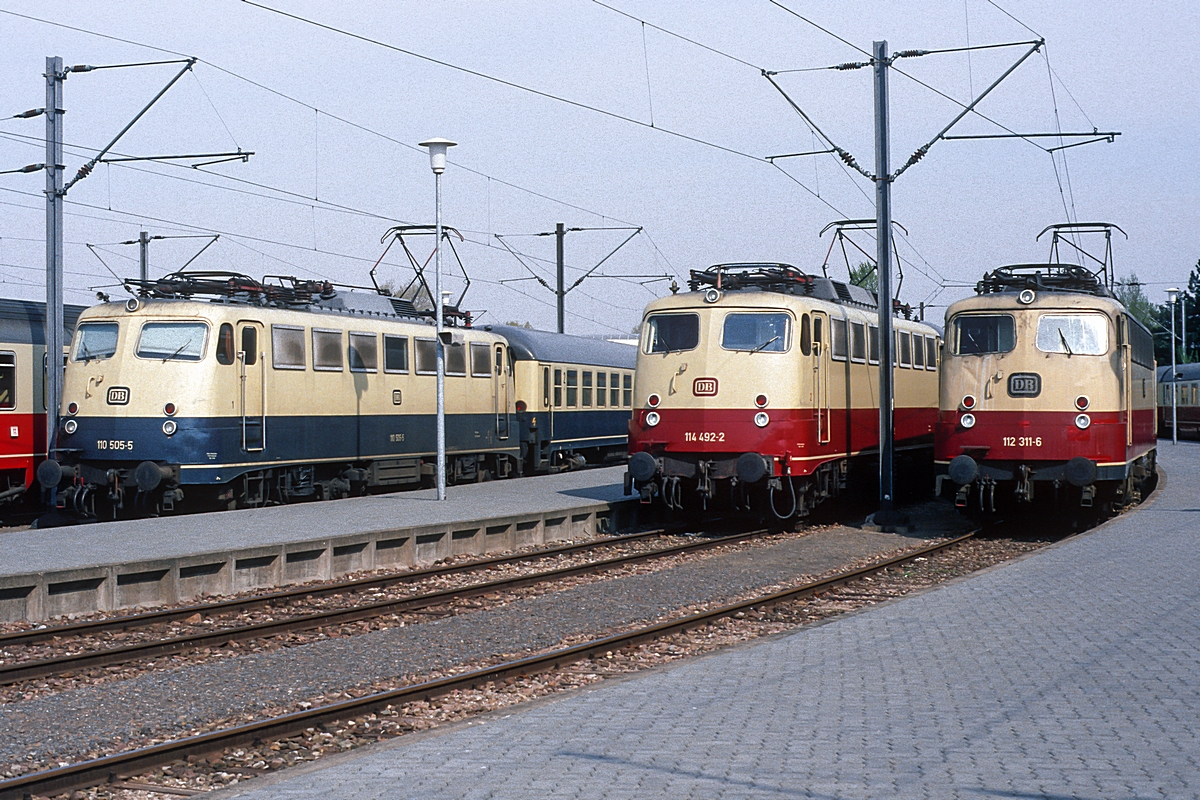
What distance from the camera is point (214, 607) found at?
42.6 ft

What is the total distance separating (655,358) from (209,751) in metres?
13.0

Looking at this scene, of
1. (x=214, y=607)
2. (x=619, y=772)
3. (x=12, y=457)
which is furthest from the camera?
(x=12, y=457)

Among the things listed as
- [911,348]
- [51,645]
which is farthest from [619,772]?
[911,348]

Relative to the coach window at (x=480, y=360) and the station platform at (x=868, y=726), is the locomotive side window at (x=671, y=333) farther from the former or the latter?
the station platform at (x=868, y=726)

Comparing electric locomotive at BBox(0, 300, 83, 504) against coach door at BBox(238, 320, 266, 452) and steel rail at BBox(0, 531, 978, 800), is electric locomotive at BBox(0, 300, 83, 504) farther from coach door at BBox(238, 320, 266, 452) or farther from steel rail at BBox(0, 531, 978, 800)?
steel rail at BBox(0, 531, 978, 800)

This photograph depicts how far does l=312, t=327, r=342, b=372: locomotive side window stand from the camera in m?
22.5

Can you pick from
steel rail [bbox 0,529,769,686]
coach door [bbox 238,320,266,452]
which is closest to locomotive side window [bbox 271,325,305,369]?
coach door [bbox 238,320,266,452]

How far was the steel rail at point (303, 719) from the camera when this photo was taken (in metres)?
7.10

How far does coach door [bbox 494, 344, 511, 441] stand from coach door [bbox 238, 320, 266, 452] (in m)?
8.51

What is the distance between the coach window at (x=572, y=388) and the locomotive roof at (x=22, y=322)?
13387 millimetres

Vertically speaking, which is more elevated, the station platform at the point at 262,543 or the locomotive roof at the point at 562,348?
the locomotive roof at the point at 562,348

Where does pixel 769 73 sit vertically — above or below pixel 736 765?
above

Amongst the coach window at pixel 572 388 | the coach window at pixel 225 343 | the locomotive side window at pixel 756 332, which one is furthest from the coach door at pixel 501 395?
the locomotive side window at pixel 756 332

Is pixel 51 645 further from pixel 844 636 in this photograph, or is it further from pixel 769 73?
pixel 769 73
